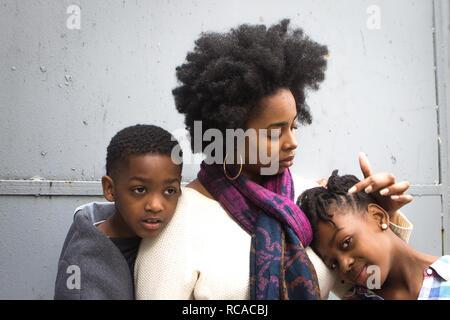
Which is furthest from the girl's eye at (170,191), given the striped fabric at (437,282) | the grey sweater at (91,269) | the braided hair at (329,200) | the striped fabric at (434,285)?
the striped fabric at (437,282)

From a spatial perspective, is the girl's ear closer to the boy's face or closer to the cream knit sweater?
the cream knit sweater

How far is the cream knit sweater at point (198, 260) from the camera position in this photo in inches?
48.6

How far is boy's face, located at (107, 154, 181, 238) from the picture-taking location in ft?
4.11

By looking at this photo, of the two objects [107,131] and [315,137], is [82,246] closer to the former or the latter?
[107,131]

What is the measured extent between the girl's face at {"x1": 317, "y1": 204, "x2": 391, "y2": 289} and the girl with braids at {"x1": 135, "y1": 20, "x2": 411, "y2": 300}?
0.19ft

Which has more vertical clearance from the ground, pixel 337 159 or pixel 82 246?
pixel 337 159

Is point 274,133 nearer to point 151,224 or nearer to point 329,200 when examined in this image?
point 329,200

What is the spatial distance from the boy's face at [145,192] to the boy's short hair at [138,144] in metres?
0.02

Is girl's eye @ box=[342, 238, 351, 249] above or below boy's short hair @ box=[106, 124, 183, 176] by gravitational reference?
below

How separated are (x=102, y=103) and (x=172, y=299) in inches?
42.4

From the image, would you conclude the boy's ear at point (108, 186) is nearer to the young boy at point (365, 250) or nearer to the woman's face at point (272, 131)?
the woman's face at point (272, 131)

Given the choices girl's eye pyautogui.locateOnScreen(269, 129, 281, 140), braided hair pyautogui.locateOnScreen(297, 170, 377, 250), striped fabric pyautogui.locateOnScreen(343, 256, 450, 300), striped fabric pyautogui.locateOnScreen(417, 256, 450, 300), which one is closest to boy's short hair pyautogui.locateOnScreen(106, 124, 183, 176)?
girl's eye pyautogui.locateOnScreen(269, 129, 281, 140)

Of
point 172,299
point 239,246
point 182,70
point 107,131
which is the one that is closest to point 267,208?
point 239,246

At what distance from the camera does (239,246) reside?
1.32 metres
